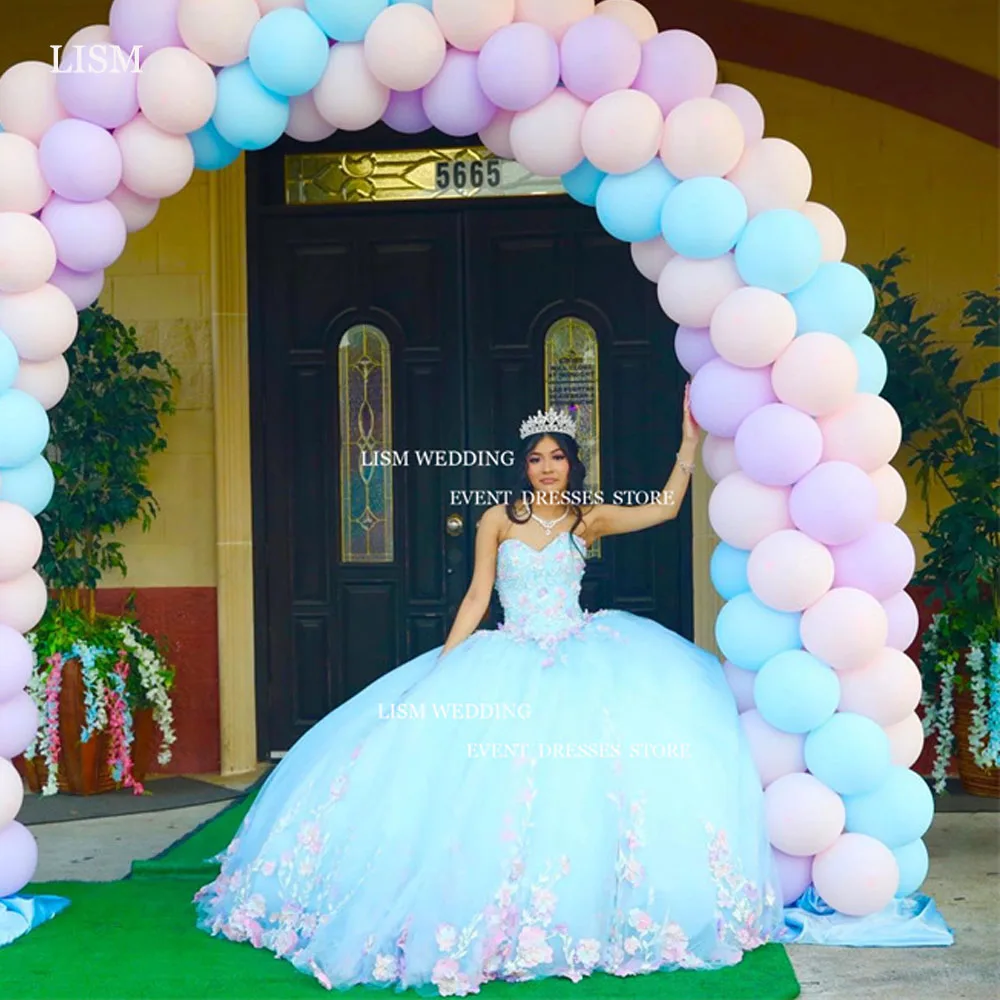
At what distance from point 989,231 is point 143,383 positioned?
3.63m

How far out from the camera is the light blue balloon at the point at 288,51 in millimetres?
3846

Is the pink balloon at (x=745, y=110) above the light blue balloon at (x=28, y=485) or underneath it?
above

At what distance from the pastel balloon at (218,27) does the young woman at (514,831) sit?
1826 mm

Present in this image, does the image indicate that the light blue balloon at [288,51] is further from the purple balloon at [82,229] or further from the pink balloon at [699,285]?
the pink balloon at [699,285]

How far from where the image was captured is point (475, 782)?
11.9 ft

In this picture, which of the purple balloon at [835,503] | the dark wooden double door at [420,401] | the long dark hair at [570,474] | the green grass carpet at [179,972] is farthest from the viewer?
the dark wooden double door at [420,401]

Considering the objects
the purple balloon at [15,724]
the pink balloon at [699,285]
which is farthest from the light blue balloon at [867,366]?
the purple balloon at [15,724]

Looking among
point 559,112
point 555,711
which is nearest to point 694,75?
point 559,112

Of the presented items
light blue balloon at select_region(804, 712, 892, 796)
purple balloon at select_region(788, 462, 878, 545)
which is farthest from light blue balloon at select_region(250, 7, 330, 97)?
light blue balloon at select_region(804, 712, 892, 796)

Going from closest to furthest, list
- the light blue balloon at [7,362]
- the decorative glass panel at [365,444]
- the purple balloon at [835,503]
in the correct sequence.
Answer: the purple balloon at [835,503], the light blue balloon at [7,362], the decorative glass panel at [365,444]

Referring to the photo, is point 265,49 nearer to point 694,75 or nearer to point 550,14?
point 550,14

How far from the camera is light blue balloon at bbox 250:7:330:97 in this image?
12.6 feet

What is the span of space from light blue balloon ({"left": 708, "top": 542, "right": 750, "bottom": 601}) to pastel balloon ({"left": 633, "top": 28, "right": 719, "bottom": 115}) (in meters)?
1.27

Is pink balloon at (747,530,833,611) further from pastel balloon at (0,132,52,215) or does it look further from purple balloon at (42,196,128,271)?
pastel balloon at (0,132,52,215)
